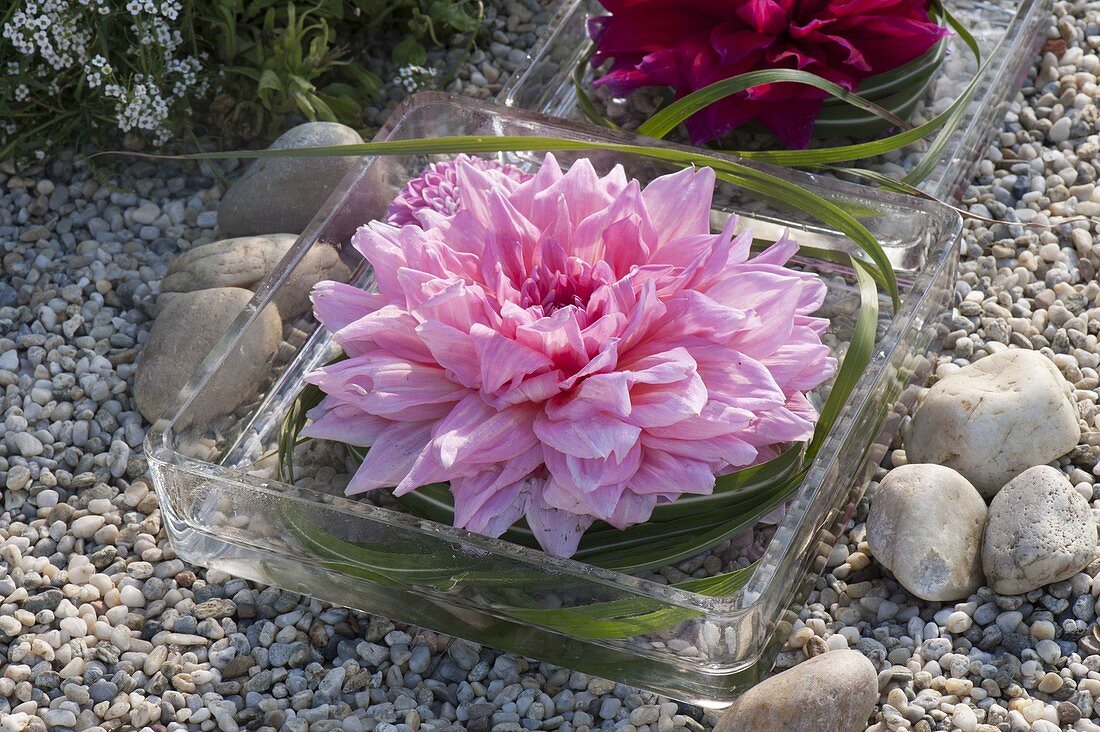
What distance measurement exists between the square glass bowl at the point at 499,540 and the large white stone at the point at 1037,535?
172mm

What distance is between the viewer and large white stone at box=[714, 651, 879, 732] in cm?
133

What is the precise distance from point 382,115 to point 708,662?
1394 millimetres

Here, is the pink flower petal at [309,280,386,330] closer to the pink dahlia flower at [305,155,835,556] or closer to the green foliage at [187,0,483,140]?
the pink dahlia flower at [305,155,835,556]

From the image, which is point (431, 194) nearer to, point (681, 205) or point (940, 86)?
point (681, 205)

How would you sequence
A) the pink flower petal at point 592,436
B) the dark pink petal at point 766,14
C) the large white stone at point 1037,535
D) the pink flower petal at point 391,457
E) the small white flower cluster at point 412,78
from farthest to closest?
the small white flower cluster at point 412,78 < the dark pink petal at point 766,14 < the large white stone at point 1037,535 < the pink flower petal at point 391,457 < the pink flower petal at point 592,436

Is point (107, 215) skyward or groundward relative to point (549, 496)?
groundward

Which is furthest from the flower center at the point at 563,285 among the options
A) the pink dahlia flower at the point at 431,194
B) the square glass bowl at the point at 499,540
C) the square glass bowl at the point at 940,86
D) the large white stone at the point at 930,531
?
the square glass bowl at the point at 940,86

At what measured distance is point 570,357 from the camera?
4.37ft

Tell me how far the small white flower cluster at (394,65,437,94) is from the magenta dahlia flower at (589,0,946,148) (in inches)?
17.4

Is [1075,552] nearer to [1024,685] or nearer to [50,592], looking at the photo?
[1024,685]

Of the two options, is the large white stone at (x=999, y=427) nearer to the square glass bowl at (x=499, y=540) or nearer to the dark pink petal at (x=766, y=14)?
the square glass bowl at (x=499, y=540)

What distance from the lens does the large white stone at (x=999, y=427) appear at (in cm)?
165

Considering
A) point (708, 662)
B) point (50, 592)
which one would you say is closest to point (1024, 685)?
point (708, 662)

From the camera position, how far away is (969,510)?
1568 mm
